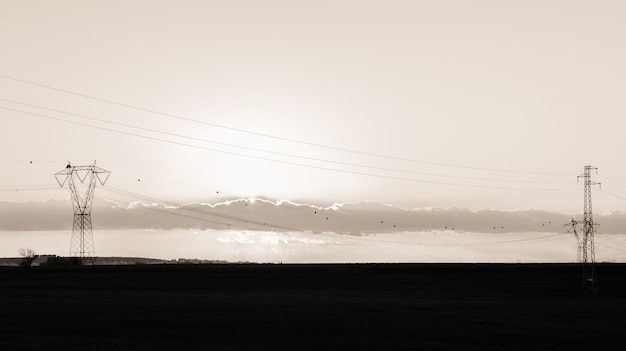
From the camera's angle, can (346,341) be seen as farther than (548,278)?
No

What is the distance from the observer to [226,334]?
1802 inches

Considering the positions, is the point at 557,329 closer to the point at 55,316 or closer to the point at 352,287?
the point at 55,316

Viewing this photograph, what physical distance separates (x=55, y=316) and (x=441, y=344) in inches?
1078

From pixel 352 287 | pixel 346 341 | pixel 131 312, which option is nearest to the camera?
pixel 346 341

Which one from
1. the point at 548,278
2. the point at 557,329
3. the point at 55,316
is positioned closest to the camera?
the point at 557,329

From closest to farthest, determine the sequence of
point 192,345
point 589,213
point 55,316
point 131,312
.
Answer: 1. point 192,345
2. point 55,316
3. point 131,312
4. point 589,213

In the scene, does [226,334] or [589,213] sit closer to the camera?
[226,334]

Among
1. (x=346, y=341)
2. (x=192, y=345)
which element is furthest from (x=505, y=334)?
(x=192, y=345)

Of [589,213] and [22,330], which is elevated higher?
[589,213]

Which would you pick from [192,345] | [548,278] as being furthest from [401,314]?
[548,278]

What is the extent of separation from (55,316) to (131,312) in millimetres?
5987

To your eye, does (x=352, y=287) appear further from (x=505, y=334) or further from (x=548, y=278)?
(x=505, y=334)

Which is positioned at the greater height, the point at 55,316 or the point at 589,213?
the point at 589,213

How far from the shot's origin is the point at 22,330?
45.9 meters
